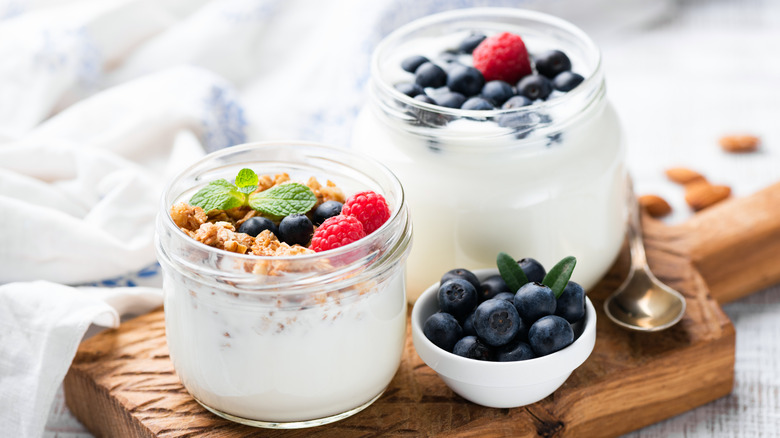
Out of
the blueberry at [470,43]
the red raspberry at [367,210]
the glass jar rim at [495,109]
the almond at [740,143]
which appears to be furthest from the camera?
the almond at [740,143]

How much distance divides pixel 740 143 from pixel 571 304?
1158 mm

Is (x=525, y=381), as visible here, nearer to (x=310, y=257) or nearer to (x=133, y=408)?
(x=310, y=257)

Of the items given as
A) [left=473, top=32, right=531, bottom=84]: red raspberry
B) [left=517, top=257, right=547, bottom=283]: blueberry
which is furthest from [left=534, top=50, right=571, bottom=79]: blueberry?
[left=517, top=257, right=547, bottom=283]: blueberry

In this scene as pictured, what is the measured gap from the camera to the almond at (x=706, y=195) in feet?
6.43

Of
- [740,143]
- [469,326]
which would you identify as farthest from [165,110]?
[740,143]

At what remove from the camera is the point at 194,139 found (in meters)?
1.90

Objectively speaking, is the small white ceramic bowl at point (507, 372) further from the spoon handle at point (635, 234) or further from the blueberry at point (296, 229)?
the spoon handle at point (635, 234)

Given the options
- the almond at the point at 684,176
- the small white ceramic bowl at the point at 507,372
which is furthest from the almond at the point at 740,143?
the small white ceramic bowl at the point at 507,372

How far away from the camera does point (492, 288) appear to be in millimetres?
1281

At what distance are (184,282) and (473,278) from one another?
42 cm

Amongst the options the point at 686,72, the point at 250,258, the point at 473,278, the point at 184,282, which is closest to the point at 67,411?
the point at 184,282

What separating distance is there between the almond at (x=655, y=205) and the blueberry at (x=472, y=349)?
87 cm

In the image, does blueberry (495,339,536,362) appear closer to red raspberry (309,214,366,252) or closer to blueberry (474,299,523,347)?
blueberry (474,299,523,347)

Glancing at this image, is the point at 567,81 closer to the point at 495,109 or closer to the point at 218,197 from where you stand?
the point at 495,109
